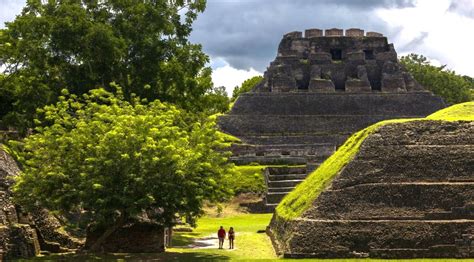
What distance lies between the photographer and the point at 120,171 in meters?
16.4

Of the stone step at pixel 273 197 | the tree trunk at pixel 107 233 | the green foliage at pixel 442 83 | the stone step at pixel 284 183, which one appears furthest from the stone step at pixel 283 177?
the green foliage at pixel 442 83

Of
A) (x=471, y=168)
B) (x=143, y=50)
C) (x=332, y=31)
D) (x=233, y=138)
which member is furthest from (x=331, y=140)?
(x=471, y=168)

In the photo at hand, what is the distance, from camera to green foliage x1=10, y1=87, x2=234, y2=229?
16094mm

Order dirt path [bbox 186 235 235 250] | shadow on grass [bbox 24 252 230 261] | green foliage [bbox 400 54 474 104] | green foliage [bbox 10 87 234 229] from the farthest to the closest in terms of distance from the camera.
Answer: green foliage [bbox 400 54 474 104] → dirt path [bbox 186 235 235 250] → shadow on grass [bbox 24 252 230 261] → green foliage [bbox 10 87 234 229]

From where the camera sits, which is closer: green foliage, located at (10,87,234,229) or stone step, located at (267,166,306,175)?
green foliage, located at (10,87,234,229)

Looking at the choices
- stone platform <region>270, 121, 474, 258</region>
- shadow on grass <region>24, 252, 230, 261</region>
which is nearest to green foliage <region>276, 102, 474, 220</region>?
stone platform <region>270, 121, 474, 258</region>

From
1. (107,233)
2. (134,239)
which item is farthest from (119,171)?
(134,239)

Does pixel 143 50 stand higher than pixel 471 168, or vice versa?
pixel 143 50

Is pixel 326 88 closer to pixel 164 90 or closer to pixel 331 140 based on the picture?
pixel 331 140

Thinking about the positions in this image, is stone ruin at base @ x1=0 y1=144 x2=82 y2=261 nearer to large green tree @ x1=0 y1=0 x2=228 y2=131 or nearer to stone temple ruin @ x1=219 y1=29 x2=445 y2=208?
large green tree @ x1=0 y1=0 x2=228 y2=131

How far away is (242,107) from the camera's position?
148 feet

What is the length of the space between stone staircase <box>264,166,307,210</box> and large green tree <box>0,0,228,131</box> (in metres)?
6.92

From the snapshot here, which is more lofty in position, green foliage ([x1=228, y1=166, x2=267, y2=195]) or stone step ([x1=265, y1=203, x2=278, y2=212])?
green foliage ([x1=228, y1=166, x2=267, y2=195])

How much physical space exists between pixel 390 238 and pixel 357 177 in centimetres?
201
